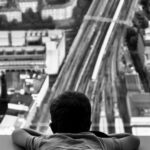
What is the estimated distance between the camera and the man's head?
0.67 meters

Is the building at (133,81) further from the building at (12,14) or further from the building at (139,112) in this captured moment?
the building at (12,14)

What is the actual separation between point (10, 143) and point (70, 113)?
5.5 inches

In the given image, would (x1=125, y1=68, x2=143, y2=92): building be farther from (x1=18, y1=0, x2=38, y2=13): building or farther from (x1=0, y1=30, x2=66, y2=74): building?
(x1=18, y1=0, x2=38, y2=13): building

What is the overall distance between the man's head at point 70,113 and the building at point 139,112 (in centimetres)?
206

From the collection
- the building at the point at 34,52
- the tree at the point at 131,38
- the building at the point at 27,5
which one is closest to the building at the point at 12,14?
the building at the point at 27,5

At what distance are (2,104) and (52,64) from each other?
94 cm

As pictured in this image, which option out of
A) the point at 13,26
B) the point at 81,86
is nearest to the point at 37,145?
the point at 81,86

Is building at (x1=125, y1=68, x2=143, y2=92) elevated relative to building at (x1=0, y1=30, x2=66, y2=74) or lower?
lower

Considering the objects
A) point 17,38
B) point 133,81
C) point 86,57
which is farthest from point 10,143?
point 17,38

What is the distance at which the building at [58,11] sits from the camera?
5.31 metres

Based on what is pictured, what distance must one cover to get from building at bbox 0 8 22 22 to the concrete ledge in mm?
4562

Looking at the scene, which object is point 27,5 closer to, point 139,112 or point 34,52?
point 34,52

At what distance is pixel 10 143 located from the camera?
29.1 inches

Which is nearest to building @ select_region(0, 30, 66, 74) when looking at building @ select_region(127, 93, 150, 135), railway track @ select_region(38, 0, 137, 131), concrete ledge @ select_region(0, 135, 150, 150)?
railway track @ select_region(38, 0, 137, 131)
